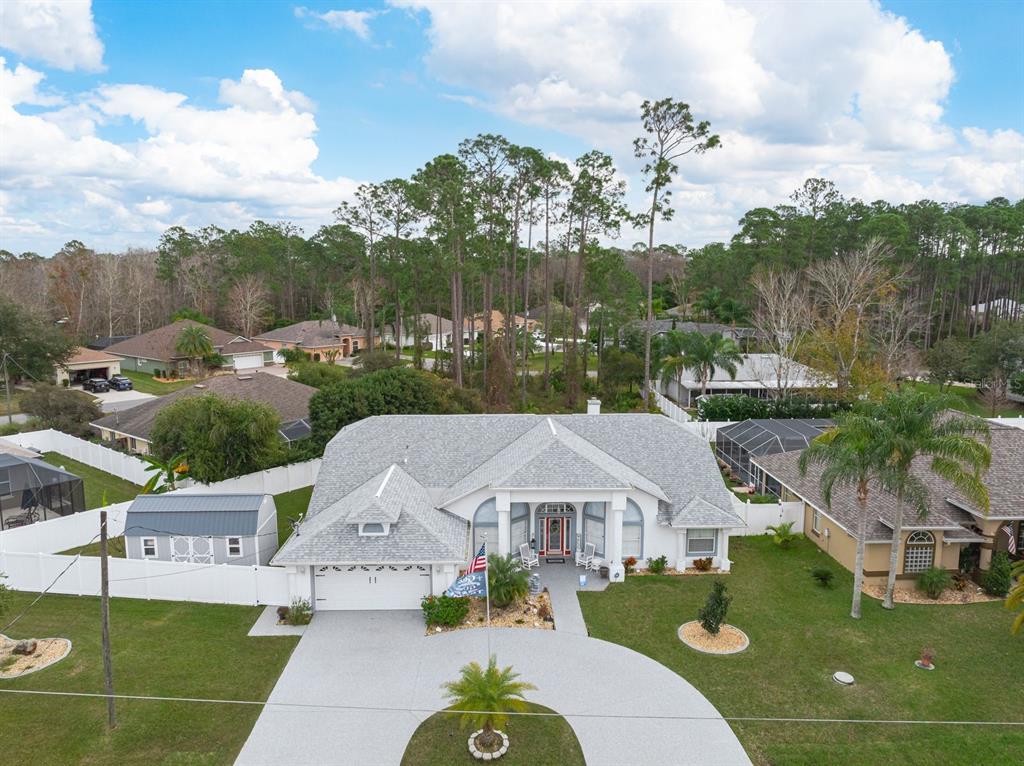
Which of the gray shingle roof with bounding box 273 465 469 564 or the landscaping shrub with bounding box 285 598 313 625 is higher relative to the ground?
the gray shingle roof with bounding box 273 465 469 564

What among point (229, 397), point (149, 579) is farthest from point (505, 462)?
point (229, 397)

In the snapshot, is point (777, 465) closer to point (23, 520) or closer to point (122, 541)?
point (122, 541)

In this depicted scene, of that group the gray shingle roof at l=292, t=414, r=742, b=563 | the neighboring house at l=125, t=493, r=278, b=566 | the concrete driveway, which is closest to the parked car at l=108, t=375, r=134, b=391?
the gray shingle roof at l=292, t=414, r=742, b=563

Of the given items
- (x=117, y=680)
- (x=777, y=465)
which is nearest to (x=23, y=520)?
(x=117, y=680)

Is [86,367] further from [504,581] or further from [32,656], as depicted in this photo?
[504,581]

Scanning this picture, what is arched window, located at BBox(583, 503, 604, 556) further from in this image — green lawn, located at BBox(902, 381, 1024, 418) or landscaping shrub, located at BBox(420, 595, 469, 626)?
green lawn, located at BBox(902, 381, 1024, 418)

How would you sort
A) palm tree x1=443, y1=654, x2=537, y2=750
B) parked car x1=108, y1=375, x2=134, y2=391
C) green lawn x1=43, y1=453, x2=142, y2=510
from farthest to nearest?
1. parked car x1=108, y1=375, x2=134, y2=391
2. green lawn x1=43, y1=453, x2=142, y2=510
3. palm tree x1=443, y1=654, x2=537, y2=750
